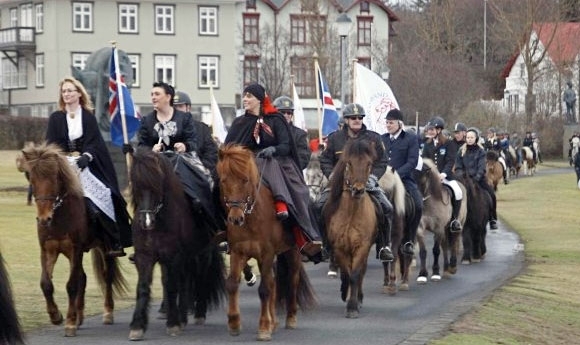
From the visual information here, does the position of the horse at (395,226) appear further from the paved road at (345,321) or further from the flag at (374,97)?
the flag at (374,97)

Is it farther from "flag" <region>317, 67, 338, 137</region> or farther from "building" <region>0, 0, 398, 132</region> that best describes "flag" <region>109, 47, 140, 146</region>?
"building" <region>0, 0, 398, 132</region>

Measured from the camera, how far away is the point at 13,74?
97.0 metres

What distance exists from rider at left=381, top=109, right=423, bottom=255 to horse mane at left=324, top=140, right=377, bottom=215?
2.84 m

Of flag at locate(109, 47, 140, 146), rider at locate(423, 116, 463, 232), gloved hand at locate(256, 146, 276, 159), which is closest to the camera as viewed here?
gloved hand at locate(256, 146, 276, 159)

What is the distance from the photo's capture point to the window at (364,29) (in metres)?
107

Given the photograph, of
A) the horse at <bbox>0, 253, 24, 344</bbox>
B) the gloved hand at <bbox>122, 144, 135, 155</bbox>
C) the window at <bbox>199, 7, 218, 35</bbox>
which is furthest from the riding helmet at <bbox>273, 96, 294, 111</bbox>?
the window at <bbox>199, 7, 218, 35</bbox>

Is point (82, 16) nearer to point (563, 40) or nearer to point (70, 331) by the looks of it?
point (563, 40)

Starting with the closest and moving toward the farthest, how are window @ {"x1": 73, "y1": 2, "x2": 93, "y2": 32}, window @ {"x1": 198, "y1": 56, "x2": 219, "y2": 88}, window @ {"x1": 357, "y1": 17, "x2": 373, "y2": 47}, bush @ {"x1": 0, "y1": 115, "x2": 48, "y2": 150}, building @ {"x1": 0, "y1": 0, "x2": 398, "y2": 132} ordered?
1. bush @ {"x1": 0, "y1": 115, "x2": 48, "y2": 150}
2. building @ {"x1": 0, "y1": 0, "x2": 398, "y2": 132}
3. window @ {"x1": 73, "y1": 2, "x2": 93, "y2": 32}
4. window @ {"x1": 198, "y1": 56, "x2": 219, "y2": 88}
5. window @ {"x1": 357, "y1": 17, "x2": 373, "y2": 47}

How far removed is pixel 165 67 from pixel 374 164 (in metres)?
77.7

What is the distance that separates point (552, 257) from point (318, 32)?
62.8m

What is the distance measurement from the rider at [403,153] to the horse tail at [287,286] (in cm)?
457

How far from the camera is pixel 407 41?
3883 inches

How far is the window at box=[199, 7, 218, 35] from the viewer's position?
3733 inches

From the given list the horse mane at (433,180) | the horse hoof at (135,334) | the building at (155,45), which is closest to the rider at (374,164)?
the horse mane at (433,180)
